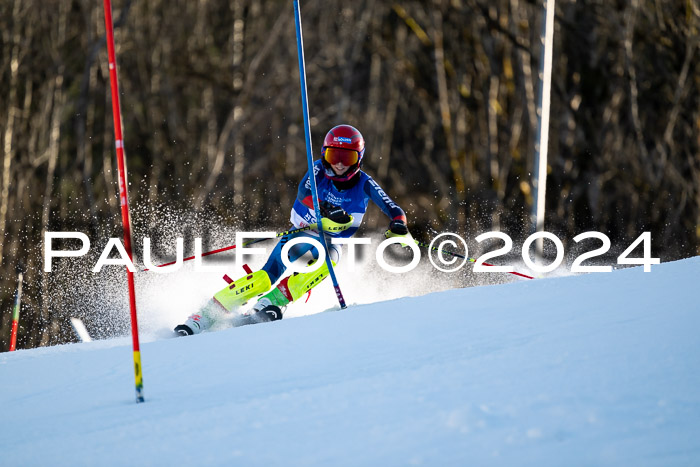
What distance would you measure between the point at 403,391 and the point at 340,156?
10.4ft

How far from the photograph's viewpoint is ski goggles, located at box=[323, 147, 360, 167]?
6246 mm

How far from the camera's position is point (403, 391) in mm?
3334

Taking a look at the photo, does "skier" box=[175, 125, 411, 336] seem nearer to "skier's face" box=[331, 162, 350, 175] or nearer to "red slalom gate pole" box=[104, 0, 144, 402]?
"skier's face" box=[331, 162, 350, 175]

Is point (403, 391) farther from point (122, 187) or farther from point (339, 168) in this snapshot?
point (339, 168)

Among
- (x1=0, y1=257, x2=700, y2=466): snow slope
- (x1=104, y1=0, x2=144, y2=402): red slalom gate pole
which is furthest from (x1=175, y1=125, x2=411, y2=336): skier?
(x1=104, y1=0, x2=144, y2=402): red slalom gate pole

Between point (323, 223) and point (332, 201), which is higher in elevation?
point (332, 201)

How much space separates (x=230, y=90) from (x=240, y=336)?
14.5 metres

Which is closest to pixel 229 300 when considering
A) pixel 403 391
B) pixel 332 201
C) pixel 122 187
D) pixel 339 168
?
pixel 332 201

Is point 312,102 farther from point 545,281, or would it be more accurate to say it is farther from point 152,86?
point 545,281

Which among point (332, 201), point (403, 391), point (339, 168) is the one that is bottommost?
point (403, 391)

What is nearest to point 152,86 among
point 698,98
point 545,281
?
point 698,98

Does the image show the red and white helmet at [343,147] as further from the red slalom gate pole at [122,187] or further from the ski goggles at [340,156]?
the red slalom gate pole at [122,187]

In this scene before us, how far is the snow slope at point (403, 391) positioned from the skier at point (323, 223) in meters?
1.05

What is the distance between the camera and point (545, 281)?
5512 mm
